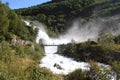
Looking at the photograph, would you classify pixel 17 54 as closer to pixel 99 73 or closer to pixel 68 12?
pixel 99 73

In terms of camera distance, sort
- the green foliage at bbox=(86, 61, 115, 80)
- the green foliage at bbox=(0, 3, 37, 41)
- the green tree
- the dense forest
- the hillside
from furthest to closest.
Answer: the hillside < the green foliage at bbox=(0, 3, 37, 41) < the green tree < the green foliage at bbox=(86, 61, 115, 80) < the dense forest

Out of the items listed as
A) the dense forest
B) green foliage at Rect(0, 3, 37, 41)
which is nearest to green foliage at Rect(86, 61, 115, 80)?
the dense forest

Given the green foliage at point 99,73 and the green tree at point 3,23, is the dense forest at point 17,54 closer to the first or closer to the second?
the green tree at point 3,23

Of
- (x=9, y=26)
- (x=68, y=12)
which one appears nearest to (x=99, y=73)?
(x=9, y=26)

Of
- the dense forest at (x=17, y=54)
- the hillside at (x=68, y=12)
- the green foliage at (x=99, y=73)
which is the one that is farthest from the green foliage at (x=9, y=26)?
the hillside at (x=68, y=12)

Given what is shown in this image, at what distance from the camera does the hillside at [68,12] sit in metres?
96.1

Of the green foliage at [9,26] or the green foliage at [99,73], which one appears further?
the green foliage at [9,26]

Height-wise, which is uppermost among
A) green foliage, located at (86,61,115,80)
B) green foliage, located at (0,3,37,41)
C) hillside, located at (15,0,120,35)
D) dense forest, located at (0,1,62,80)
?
hillside, located at (15,0,120,35)

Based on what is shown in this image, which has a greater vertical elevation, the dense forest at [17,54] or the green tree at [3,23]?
the green tree at [3,23]

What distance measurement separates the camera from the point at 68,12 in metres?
106

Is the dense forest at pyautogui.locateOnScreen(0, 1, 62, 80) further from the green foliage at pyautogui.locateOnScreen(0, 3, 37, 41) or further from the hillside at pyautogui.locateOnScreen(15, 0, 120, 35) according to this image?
the hillside at pyautogui.locateOnScreen(15, 0, 120, 35)

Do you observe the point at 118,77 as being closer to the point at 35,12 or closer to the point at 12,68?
the point at 12,68

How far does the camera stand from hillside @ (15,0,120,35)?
96062mm

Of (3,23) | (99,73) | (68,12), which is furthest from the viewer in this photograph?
(68,12)
